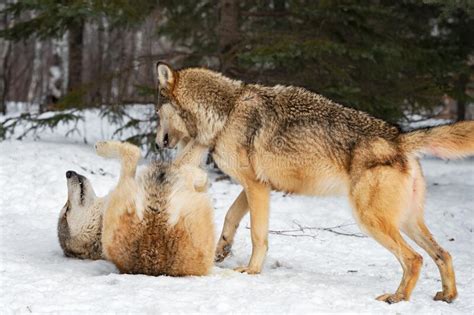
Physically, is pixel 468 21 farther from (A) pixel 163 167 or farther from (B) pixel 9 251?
(B) pixel 9 251

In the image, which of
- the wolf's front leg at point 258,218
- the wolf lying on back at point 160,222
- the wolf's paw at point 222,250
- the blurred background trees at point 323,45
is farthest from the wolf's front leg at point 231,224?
the blurred background trees at point 323,45

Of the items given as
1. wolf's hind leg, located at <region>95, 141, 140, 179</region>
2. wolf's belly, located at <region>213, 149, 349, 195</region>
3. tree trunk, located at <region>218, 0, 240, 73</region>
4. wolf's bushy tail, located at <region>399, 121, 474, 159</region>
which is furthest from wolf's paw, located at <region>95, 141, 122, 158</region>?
tree trunk, located at <region>218, 0, 240, 73</region>

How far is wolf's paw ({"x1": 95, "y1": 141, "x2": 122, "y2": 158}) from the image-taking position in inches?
249

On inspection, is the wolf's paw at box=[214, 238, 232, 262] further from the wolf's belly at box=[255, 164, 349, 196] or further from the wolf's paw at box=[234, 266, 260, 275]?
the wolf's belly at box=[255, 164, 349, 196]

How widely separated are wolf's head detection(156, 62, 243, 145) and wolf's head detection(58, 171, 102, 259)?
50.7 inches

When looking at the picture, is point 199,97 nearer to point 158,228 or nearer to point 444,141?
point 158,228

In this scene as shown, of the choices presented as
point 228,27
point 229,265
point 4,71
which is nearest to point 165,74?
point 229,265

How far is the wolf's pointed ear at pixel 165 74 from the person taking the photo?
663 cm

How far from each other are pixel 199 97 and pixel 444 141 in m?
2.56

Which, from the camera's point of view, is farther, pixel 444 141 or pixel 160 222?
pixel 444 141

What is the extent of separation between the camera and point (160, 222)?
5402mm

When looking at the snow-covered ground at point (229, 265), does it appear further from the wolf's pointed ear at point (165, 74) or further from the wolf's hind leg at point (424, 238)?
the wolf's pointed ear at point (165, 74)

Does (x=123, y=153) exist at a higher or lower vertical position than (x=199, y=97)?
lower

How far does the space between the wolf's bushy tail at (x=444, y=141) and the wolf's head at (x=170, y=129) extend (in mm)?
2353
